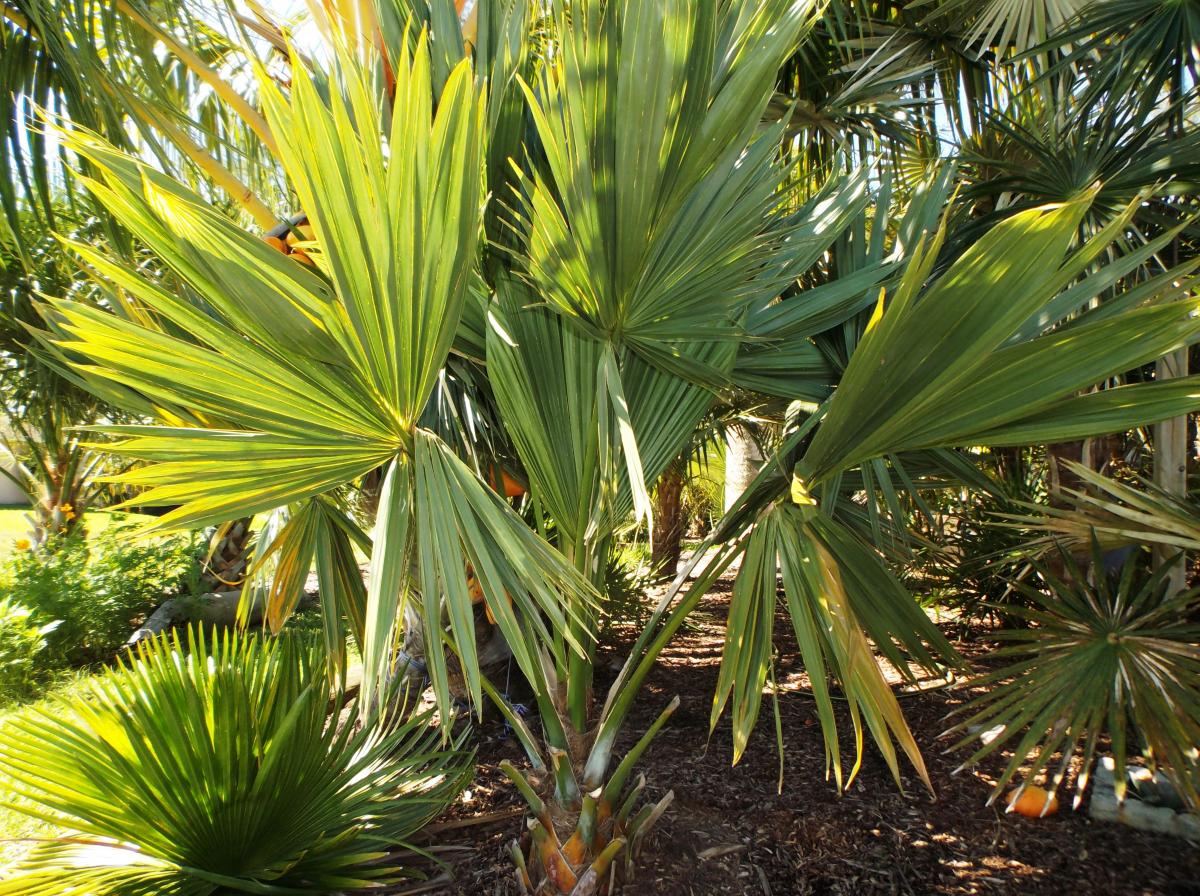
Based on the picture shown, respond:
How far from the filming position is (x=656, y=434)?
211 centimetres

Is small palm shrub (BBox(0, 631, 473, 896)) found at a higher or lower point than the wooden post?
lower

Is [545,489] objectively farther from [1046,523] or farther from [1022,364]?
[1046,523]

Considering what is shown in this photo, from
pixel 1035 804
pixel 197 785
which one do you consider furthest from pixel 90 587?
pixel 1035 804

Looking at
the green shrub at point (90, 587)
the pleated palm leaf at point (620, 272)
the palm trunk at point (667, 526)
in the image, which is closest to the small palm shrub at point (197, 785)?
the pleated palm leaf at point (620, 272)

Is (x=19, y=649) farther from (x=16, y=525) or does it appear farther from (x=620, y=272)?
(x=16, y=525)

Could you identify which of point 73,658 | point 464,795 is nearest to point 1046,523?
point 464,795

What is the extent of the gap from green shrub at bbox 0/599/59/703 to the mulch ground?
323 centimetres

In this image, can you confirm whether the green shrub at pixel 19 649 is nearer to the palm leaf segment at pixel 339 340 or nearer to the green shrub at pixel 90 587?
the green shrub at pixel 90 587

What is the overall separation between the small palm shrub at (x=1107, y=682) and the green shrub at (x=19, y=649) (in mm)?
5194

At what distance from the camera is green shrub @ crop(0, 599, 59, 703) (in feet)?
14.8

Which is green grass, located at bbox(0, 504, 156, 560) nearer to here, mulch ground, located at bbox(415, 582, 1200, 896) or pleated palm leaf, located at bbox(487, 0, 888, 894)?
mulch ground, located at bbox(415, 582, 1200, 896)

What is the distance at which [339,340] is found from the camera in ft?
4.66

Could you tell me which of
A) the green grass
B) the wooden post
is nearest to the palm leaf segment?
the wooden post

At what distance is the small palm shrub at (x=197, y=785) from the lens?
1.90 metres
